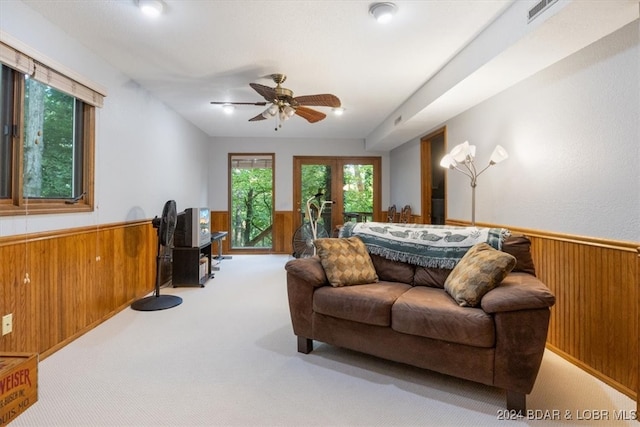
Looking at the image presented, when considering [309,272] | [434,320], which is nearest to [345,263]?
[309,272]

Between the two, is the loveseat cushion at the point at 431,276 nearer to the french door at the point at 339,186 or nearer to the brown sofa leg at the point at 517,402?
the brown sofa leg at the point at 517,402

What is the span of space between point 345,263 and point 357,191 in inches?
176

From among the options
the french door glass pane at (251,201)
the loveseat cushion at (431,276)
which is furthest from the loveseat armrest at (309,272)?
the french door glass pane at (251,201)

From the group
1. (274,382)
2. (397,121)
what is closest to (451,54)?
(397,121)

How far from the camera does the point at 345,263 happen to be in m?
2.38

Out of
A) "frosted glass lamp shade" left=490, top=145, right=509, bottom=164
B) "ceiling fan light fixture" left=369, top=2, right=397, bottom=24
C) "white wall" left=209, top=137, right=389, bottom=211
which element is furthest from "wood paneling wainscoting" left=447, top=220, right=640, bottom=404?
"white wall" left=209, top=137, right=389, bottom=211

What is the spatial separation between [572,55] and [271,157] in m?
5.15

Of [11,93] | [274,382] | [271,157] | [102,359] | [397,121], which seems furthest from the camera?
[271,157]

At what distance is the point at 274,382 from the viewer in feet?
6.39

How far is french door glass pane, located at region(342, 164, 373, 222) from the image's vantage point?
22.0 ft

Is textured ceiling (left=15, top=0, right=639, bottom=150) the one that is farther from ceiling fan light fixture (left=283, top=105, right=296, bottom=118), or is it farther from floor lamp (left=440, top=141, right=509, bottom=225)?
floor lamp (left=440, top=141, right=509, bottom=225)

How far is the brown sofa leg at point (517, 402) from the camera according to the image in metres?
1.65

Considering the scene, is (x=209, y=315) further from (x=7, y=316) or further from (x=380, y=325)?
(x=380, y=325)

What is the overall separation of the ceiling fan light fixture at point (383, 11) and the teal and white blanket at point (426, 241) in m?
1.56
